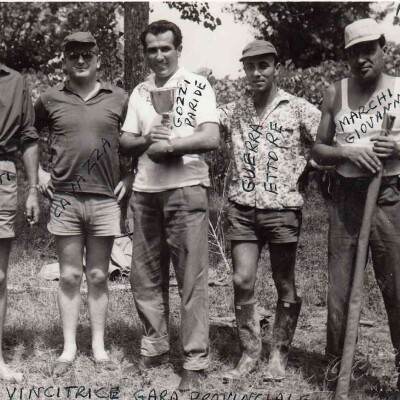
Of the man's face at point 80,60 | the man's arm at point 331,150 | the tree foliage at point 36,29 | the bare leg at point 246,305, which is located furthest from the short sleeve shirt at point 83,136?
the tree foliage at point 36,29

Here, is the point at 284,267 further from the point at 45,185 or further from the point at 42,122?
the point at 42,122

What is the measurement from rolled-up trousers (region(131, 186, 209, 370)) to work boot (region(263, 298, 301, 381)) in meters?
0.55

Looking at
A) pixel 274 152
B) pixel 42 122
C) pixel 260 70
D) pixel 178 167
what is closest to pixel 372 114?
pixel 274 152

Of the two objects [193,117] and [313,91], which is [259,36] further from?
[193,117]

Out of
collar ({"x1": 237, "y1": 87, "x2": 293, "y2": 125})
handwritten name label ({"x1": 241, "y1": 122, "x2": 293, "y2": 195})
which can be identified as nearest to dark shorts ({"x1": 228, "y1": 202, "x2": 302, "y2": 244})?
handwritten name label ({"x1": 241, "y1": 122, "x2": 293, "y2": 195})

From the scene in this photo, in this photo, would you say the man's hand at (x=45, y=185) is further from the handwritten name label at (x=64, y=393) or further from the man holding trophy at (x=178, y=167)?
the handwritten name label at (x=64, y=393)

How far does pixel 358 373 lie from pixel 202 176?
1.75 metres

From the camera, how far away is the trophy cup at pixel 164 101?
4.09 metres

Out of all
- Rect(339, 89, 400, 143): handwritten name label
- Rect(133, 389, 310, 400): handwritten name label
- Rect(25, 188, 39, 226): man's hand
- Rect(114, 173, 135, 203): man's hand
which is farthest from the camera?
Rect(114, 173, 135, 203): man's hand

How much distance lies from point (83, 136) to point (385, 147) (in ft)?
6.47

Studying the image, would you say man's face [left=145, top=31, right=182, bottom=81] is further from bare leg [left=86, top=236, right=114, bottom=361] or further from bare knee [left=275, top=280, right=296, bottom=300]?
bare knee [left=275, top=280, right=296, bottom=300]

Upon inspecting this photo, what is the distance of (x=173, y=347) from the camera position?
512 cm

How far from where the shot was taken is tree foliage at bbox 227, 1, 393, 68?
757 inches

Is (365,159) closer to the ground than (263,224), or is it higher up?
higher up
